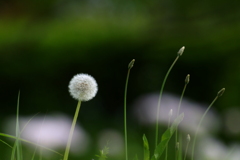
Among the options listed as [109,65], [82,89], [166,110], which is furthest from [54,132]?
[82,89]

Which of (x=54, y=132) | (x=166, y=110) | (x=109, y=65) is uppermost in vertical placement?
(x=109, y=65)

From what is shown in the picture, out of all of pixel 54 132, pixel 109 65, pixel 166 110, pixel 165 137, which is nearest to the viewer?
pixel 165 137

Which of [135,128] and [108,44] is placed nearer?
[135,128]

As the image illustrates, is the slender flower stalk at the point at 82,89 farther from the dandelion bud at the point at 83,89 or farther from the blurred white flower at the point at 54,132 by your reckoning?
the blurred white flower at the point at 54,132

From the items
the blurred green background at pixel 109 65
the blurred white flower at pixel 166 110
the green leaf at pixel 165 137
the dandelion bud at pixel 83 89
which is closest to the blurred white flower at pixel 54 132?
the blurred green background at pixel 109 65

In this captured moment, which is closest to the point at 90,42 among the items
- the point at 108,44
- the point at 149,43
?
the point at 108,44

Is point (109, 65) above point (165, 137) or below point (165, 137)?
above

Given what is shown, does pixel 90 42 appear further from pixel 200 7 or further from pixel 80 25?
pixel 200 7

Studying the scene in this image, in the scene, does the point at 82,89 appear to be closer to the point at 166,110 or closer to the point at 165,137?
the point at 165,137
